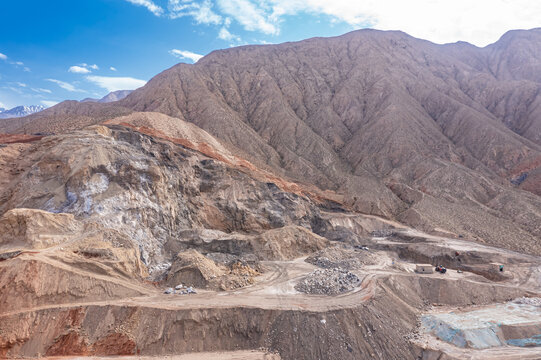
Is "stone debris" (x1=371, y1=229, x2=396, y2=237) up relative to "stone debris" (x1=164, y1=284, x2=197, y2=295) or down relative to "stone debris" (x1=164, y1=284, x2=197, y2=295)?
down

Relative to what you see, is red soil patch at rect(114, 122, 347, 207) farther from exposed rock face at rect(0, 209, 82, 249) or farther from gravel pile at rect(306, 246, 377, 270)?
exposed rock face at rect(0, 209, 82, 249)

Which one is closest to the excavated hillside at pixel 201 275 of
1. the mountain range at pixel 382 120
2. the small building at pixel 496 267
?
the small building at pixel 496 267

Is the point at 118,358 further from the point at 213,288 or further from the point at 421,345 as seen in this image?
the point at 421,345

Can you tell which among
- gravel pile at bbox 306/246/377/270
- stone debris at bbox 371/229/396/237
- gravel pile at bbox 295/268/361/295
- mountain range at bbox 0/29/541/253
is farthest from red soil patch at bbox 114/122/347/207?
gravel pile at bbox 295/268/361/295

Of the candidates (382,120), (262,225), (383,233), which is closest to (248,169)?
(262,225)

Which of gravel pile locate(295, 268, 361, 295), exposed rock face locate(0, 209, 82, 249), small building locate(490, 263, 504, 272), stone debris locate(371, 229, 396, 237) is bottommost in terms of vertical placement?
stone debris locate(371, 229, 396, 237)

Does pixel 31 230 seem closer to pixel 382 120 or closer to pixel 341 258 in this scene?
pixel 341 258

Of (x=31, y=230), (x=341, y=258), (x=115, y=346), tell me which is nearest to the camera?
(x=115, y=346)
